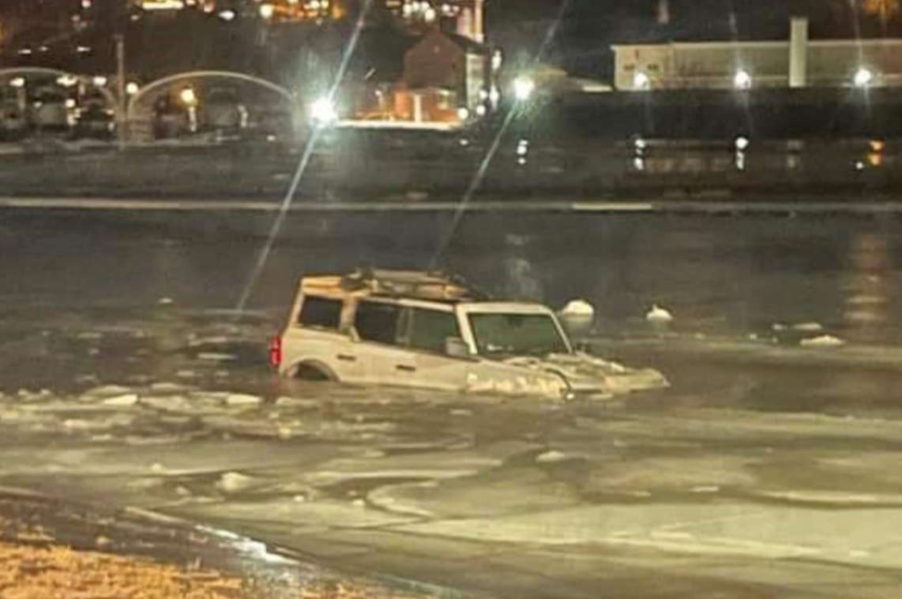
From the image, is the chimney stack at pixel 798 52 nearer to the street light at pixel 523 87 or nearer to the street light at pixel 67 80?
the street light at pixel 523 87

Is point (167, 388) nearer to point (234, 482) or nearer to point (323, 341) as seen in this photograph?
point (323, 341)

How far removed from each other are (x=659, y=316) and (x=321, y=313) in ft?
25.5

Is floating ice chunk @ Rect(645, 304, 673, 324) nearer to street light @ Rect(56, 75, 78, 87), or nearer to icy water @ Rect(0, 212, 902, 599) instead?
icy water @ Rect(0, 212, 902, 599)

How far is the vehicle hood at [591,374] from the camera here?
838 inches

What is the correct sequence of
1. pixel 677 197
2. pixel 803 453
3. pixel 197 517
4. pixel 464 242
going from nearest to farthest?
pixel 197 517, pixel 803 453, pixel 464 242, pixel 677 197

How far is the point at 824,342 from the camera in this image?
2631cm

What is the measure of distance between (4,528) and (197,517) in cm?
264

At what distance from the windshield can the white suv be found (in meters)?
A: 0.01

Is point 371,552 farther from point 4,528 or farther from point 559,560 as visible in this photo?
point 4,528

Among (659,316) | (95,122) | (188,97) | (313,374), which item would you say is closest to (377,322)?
(313,374)

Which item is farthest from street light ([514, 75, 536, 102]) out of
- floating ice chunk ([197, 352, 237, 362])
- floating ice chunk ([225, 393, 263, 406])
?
floating ice chunk ([225, 393, 263, 406])

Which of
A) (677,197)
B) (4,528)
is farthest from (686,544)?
(677,197)

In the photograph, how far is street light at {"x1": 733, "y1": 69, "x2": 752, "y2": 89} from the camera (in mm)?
72062

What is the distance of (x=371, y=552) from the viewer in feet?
41.5
